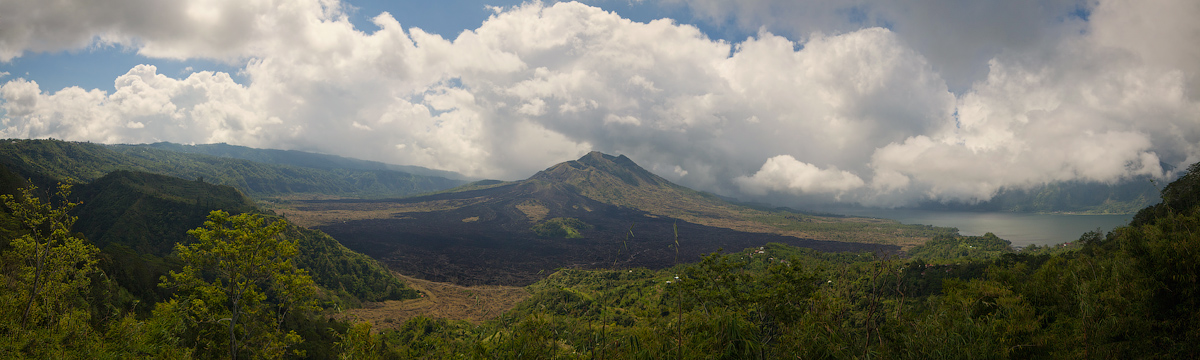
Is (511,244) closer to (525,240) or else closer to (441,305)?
(525,240)

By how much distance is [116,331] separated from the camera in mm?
9156

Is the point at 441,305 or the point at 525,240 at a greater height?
the point at 525,240

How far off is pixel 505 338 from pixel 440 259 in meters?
116

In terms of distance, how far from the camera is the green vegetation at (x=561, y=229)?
531 feet

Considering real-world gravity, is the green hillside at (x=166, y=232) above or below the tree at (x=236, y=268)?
below

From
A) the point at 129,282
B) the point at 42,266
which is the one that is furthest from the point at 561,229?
the point at 42,266

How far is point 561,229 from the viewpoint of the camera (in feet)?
543

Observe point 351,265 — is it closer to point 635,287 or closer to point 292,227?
point 292,227

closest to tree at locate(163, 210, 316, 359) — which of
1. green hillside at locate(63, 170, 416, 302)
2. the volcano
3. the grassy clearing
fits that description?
the grassy clearing

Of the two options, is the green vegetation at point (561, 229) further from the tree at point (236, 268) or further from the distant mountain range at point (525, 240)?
the tree at point (236, 268)

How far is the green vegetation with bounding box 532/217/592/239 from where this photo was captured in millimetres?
161850

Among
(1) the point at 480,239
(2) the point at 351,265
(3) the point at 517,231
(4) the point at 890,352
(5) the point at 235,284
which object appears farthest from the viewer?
(3) the point at 517,231

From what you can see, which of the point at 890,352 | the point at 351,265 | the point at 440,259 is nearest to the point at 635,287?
the point at 890,352

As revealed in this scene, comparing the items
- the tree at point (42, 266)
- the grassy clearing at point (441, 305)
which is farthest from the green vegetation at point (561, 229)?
the tree at point (42, 266)
